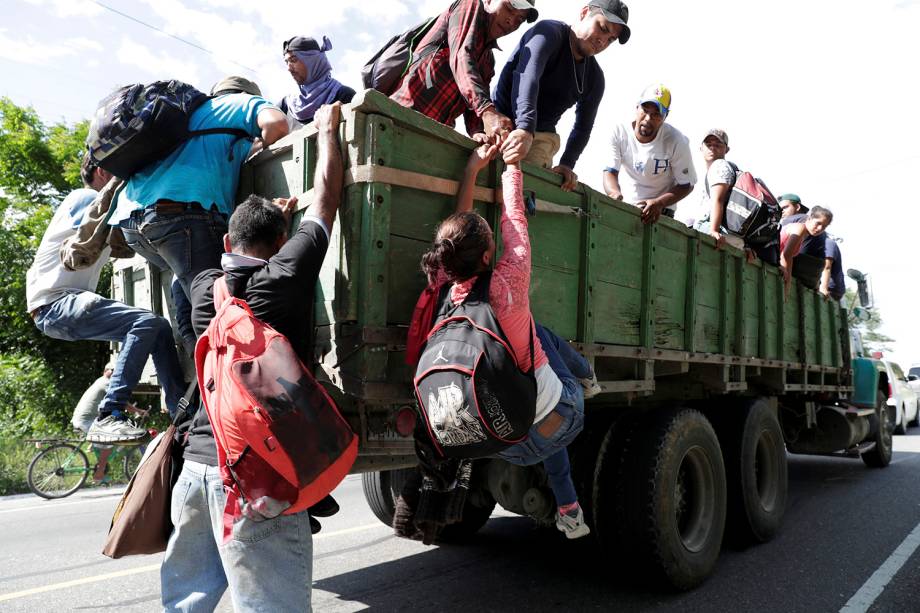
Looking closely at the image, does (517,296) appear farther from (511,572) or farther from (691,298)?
(511,572)

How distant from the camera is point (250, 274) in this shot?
2029 mm

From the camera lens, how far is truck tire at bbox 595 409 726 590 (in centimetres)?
350

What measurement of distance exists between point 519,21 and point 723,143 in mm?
3576

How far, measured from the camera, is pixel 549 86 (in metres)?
3.67

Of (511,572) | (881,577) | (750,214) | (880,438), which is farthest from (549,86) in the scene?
(880,438)

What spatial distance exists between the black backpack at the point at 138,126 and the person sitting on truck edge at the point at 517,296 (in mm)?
1197

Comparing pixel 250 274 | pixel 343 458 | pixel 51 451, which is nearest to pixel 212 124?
pixel 250 274

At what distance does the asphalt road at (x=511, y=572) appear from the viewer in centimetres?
362

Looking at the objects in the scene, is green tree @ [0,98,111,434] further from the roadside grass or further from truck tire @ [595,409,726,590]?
truck tire @ [595,409,726,590]

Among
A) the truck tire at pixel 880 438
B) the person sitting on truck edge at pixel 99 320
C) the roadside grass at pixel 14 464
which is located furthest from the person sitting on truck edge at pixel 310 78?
the truck tire at pixel 880 438

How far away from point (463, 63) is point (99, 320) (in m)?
2.24

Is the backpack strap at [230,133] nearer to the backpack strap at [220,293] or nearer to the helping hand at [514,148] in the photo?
the backpack strap at [220,293]

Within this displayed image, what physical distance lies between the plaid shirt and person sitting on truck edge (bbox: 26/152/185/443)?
1.61 meters

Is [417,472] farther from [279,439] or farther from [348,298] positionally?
[279,439]
